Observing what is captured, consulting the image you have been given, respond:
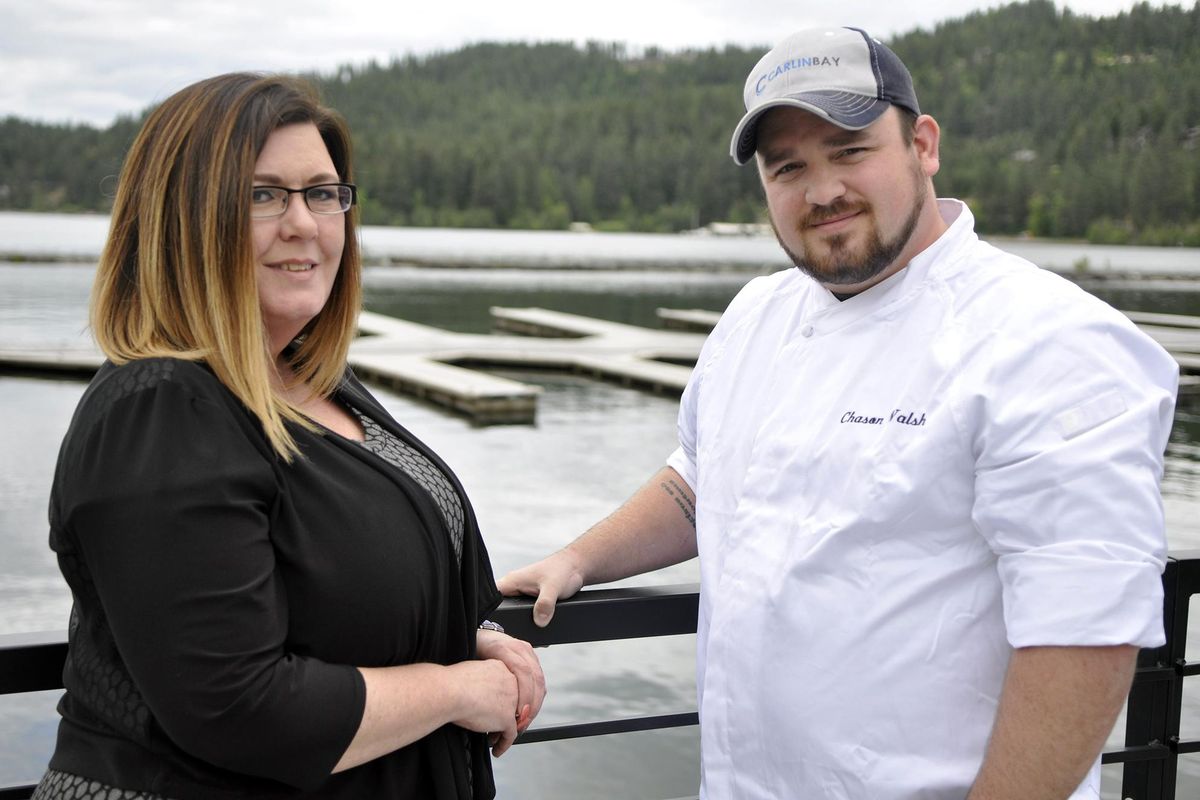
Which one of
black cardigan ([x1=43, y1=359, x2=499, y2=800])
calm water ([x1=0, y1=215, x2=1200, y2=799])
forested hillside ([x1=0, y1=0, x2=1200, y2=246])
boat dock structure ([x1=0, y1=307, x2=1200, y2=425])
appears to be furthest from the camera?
forested hillside ([x1=0, y1=0, x2=1200, y2=246])

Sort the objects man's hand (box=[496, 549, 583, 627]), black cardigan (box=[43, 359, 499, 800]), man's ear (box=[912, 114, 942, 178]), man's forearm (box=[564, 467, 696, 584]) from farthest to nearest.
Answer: man's forearm (box=[564, 467, 696, 584]) → man's hand (box=[496, 549, 583, 627]) → man's ear (box=[912, 114, 942, 178]) → black cardigan (box=[43, 359, 499, 800])

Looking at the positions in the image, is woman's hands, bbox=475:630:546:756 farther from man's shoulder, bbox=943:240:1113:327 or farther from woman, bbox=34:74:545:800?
man's shoulder, bbox=943:240:1113:327

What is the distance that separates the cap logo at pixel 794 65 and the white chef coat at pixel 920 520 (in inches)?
11.6

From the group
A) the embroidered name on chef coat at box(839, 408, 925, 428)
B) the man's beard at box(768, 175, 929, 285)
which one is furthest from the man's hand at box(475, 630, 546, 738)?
the man's beard at box(768, 175, 929, 285)

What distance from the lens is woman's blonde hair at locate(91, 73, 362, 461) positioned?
1.34 m

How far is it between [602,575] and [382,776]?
697 millimetres

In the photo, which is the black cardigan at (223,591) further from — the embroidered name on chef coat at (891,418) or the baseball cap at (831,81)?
the baseball cap at (831,81)

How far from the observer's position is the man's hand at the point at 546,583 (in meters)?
1.93

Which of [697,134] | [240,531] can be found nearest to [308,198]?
[240,531]

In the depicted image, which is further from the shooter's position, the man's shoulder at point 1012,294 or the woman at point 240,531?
the man's shoulder at point 1012,294

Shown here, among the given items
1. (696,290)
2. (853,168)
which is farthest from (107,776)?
(696,290)

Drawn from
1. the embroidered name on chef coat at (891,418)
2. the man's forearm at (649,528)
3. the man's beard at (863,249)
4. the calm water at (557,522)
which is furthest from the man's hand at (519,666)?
the calm water at (557,522)

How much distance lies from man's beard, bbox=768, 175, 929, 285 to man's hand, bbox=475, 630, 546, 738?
679mm

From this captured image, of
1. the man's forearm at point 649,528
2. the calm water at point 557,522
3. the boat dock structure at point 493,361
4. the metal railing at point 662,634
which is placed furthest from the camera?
the boat dock structure at point 493,361
